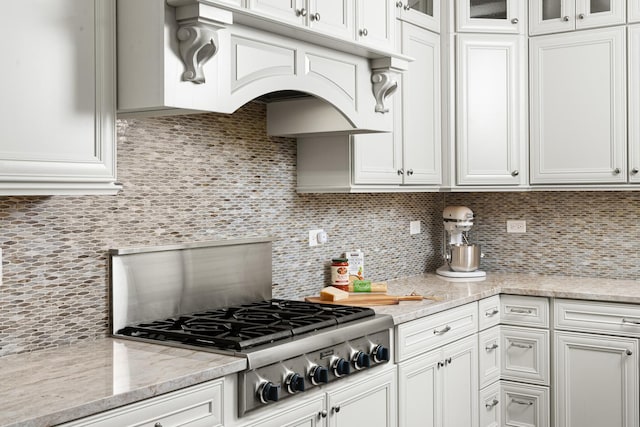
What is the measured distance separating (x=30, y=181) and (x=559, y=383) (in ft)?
9.30

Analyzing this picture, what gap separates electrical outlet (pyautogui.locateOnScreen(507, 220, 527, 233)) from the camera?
433cm

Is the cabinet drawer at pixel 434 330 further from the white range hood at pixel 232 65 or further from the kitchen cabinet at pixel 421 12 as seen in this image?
the kitchen cabinet at pixel 421 12

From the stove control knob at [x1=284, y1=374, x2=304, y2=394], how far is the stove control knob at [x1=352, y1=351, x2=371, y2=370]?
0.35 m

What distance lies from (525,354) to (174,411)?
2.36 m

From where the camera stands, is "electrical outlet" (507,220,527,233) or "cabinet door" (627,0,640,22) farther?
"electrical outlet" (507,220,527,233)

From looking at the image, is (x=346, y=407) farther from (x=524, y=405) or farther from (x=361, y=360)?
(x=524, y=405)

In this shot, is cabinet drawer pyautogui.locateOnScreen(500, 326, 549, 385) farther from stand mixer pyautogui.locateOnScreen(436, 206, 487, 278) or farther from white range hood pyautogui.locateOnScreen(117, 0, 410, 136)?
white range hood pyautogui.locateOnScreen(117, 0, 410, 136)

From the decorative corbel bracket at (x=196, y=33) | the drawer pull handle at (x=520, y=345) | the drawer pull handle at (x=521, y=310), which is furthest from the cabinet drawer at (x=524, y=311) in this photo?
the decorative corbel bracket at (x=196, y=33)

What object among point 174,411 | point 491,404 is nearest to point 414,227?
point 491,404

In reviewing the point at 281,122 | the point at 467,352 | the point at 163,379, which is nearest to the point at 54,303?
the point at 163,379

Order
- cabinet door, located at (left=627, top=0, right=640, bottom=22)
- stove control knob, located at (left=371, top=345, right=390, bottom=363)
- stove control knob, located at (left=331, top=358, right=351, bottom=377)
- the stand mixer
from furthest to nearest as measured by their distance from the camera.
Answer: the stand mixer → cabinet door, located at (left=627, top=0, right=640, bottom=22) → stove control knob, located at (left=371, top=345, right=390, bottom=363) → stove control knob, located at (left=331, top=358, right=351, bottom=377)

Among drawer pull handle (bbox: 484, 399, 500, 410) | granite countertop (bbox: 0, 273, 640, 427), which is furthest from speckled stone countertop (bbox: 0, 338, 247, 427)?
drawer pull handle (bbox: 484, 399, 500, 410)

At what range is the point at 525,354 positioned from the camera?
3.72 m

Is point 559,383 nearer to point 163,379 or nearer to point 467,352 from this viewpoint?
point 467,352
